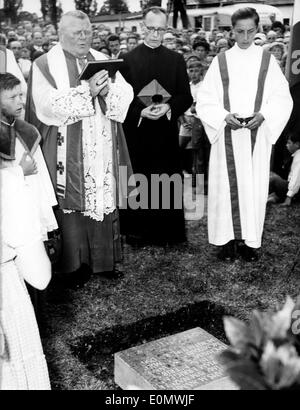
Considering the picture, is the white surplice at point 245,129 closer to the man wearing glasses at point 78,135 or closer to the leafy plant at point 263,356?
the man wearing glasses at point 78,135

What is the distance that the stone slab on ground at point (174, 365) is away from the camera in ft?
10.2

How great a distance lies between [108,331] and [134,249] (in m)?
1.70

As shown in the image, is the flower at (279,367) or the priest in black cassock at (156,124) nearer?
the flower at (279,367)

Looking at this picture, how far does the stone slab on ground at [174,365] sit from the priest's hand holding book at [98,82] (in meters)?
1.92

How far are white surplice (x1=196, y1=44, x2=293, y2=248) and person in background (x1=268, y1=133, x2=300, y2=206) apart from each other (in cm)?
170

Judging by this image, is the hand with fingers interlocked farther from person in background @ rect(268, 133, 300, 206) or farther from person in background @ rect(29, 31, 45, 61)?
person in background @ rect(29, 31, 45, 61)

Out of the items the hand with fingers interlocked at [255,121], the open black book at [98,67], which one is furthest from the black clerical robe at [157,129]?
the open black book at [98,67]

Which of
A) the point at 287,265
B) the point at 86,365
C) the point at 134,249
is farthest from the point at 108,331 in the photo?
the point at 287,265

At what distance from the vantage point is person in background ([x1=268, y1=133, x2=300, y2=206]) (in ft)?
22.3

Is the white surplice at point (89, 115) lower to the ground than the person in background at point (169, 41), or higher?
lower

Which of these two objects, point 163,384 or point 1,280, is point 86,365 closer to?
point 163,384

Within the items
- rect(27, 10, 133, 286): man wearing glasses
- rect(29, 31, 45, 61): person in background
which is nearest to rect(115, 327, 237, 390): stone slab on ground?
rect(27, 10, 133, 286): man wearing glasses

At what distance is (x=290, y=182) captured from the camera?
6965 mm

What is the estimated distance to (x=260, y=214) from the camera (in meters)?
5.23
